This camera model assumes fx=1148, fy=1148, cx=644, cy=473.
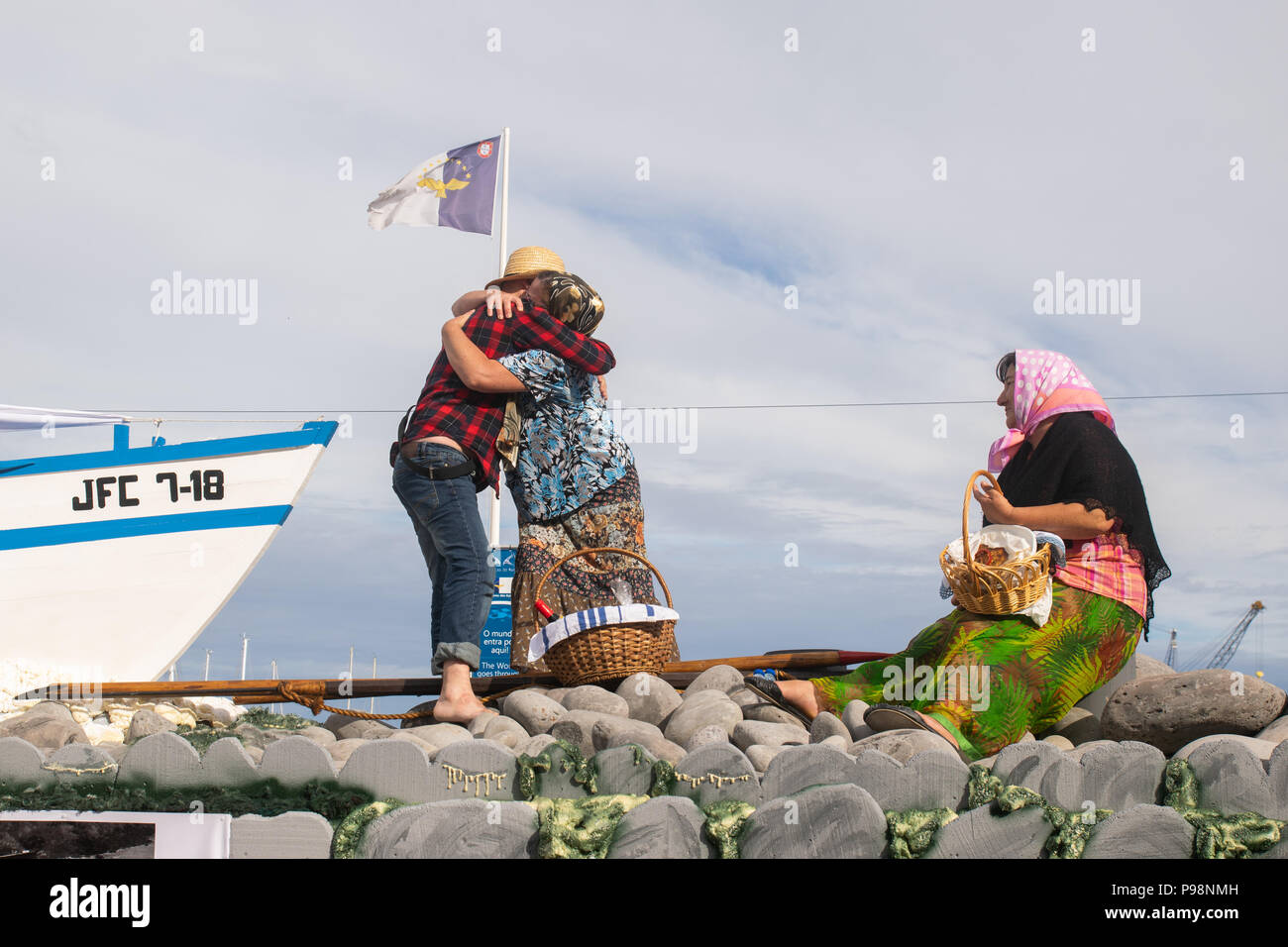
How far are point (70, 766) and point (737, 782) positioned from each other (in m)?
2.11

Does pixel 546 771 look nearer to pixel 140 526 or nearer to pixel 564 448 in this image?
pixel 564 448

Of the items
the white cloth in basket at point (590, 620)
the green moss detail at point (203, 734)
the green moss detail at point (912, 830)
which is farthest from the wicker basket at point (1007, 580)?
the green moss detail at point (203, 734)

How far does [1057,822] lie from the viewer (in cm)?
288

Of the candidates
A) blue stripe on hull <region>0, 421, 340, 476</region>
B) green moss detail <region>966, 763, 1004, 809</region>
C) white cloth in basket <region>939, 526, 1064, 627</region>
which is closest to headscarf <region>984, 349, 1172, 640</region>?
white cloth in basket <region>939, 526, 1064, 627</region>

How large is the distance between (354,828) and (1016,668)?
2.19m

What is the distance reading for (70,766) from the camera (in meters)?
3.60

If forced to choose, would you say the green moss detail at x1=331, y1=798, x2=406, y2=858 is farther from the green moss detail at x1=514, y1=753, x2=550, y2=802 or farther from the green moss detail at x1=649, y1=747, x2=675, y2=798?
the green moss detail at x1=649, y1=747, x2=675, y2=798

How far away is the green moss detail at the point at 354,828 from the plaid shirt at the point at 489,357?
6.16 ft

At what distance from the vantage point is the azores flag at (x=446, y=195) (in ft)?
34.0

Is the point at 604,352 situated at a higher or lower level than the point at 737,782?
higher

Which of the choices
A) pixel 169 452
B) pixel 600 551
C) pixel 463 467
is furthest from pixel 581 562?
pixel 169 452

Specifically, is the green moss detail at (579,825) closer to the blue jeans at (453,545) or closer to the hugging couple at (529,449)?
the blue jeans at (453,545)
